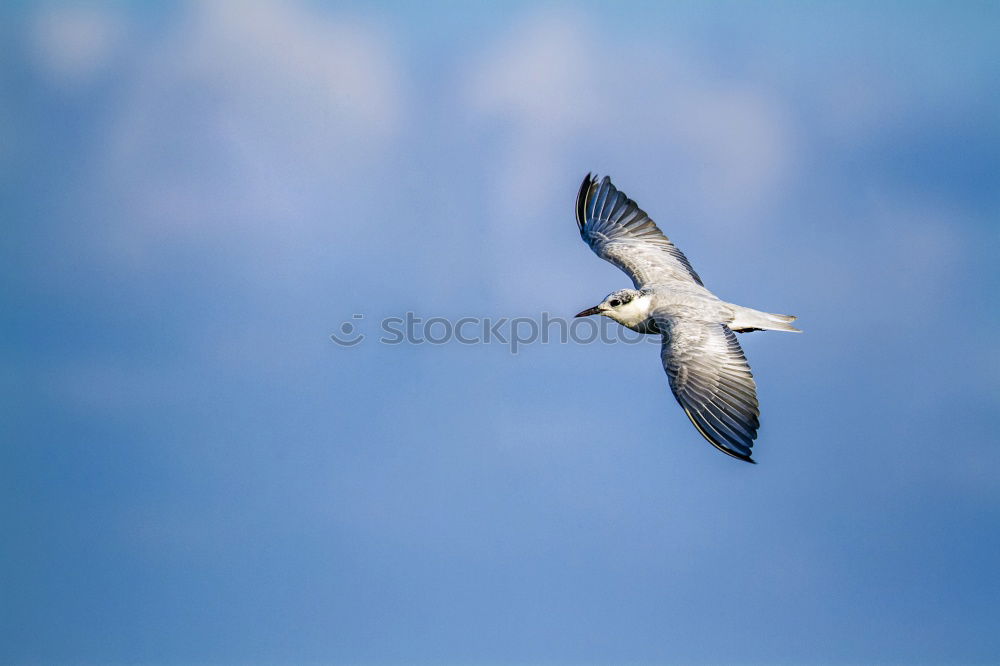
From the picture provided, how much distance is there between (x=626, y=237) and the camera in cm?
2469

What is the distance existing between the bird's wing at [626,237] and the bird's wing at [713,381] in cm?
341

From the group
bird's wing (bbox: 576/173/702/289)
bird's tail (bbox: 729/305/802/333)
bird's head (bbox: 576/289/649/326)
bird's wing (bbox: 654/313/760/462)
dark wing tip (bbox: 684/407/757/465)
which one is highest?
bird's wing (bbox: 576/173/702/289)

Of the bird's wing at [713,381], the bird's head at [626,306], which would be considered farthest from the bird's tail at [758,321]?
the bird's head at [626,306]

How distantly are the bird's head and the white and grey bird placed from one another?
0.07 feet

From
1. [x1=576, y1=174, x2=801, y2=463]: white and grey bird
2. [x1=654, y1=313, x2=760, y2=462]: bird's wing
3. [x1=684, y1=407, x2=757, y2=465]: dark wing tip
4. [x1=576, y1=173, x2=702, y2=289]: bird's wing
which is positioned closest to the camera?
[x1=684, y1=407, x2=757, y2=465]: dark wing tip

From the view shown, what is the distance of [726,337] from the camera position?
64.0 feet

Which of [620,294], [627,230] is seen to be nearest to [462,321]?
[620,294]

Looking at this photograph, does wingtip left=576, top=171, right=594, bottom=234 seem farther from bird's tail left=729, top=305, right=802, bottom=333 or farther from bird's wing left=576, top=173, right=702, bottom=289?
bird's tail left=729, top=305, right=802, bottom=333

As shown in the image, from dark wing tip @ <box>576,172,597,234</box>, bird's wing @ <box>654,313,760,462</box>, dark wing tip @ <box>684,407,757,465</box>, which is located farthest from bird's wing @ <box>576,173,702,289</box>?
dark wing tip @ <box>684,407,757,465</box>

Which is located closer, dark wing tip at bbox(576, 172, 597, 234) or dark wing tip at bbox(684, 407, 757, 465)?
dark wing tip at bbox(684, 407, 757, 465)

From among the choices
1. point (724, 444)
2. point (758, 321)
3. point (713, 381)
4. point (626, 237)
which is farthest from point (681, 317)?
point (626, 237)

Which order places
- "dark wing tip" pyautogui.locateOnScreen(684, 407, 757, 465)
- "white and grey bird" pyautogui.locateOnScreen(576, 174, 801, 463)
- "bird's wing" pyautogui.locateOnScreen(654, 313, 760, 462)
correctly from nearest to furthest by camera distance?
"dark wing tip" pyautogui.locateOnScreen(684, 407, 757, 465) → "bird's wing" pyautogui.locateOnScreen(654, 313, 760, 462) → "white and grey bird" pyautogui.locateOnScreen(576, 174, 801, 463)

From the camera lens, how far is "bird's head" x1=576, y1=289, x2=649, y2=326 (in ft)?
69.4

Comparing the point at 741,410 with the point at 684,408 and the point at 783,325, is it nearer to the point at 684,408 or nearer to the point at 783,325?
the point at 684,408
